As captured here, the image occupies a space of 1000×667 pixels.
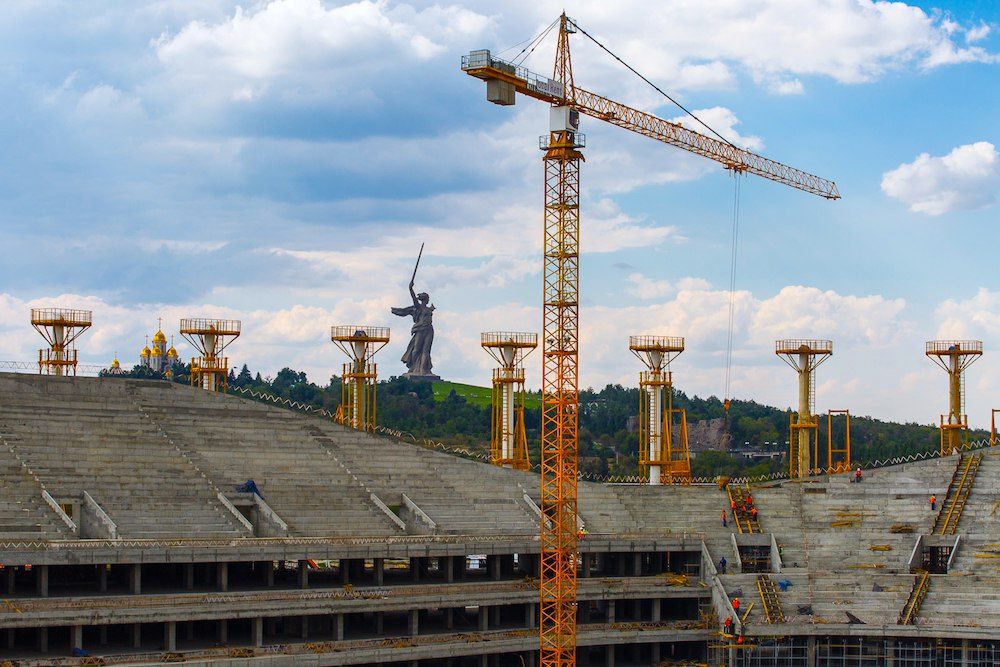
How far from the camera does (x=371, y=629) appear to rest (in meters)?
80.7

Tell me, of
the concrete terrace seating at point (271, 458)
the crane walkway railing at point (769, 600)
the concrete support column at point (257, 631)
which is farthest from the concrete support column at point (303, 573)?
the crane walkway railing at point (769, 600)

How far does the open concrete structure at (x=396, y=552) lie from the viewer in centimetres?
7225

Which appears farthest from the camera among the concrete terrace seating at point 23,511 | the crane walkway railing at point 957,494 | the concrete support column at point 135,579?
the crane walkway railing at point 957,494

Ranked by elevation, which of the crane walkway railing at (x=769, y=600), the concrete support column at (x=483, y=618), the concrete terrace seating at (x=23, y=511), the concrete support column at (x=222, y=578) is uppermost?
the concrete terrace seating at (x=23, y=511)

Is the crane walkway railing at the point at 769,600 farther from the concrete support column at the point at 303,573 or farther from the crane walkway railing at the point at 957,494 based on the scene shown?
the concrete support column at the point at 303,573

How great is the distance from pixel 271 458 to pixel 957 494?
46788 millimetres

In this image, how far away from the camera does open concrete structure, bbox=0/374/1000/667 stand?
237ft

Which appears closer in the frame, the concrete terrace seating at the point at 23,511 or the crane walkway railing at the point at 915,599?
the concrete terrace seating at the point at 23,511

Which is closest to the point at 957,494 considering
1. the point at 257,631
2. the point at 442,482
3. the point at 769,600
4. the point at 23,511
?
the point at 769,600

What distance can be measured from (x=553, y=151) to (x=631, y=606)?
30213 mm

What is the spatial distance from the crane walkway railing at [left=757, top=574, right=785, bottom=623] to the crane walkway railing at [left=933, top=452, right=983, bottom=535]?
40.1ft

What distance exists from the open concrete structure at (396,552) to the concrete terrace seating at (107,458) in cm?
16

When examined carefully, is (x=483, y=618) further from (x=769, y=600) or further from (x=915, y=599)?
(x=915, y=599)

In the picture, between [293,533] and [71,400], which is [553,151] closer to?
[293,533]
